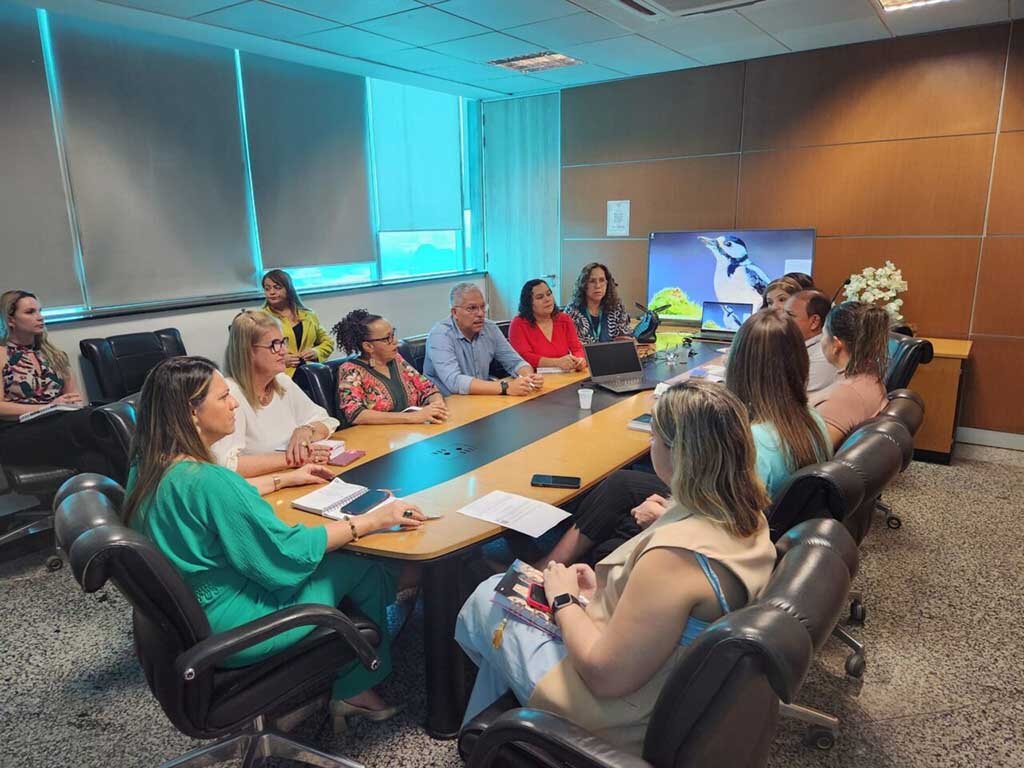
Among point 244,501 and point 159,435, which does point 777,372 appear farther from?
point 159,435

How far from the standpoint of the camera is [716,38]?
4480 millimetres

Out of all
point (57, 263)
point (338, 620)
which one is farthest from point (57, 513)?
point (57, 263)

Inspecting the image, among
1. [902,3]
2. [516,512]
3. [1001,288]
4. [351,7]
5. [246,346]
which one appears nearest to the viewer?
[516,512]

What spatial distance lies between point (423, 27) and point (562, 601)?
389 centimetres

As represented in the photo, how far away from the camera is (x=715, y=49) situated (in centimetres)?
477

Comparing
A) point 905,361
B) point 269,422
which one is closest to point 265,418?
point 269,422

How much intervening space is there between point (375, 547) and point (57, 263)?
363cm

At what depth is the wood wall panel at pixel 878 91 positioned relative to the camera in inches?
170

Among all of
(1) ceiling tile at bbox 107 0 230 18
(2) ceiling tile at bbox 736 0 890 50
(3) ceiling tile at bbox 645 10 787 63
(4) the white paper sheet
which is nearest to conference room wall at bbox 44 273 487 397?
(1) ceiling tile at bbox 107 0 230 18

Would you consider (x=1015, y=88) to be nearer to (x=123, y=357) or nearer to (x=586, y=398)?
(x=586, y=398)

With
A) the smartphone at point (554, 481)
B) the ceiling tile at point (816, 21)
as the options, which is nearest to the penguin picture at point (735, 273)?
the ceiling tile at point (816, 21)

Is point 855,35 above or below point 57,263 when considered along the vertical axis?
above

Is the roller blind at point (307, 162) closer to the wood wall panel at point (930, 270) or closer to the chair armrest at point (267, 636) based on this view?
the wood wall panel at point (930, 270)

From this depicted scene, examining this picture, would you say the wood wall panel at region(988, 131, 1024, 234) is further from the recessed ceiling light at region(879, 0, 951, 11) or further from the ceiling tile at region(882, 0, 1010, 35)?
the recessed ceiling light at region(879, 0, 951, 11)
